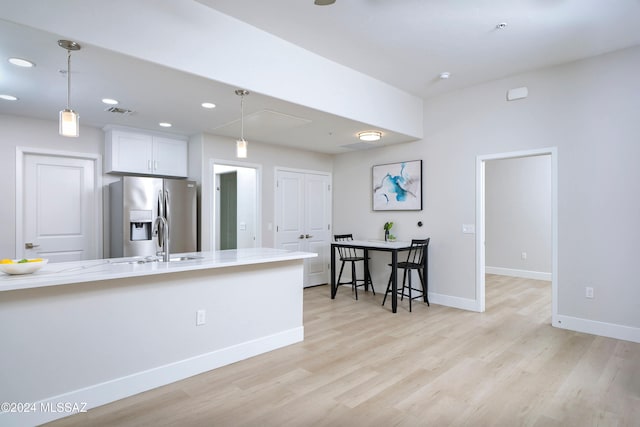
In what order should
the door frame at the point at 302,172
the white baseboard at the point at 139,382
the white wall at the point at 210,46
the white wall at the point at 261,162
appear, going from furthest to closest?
1. the door frame at the point at 302,172
2. the white wall at the point at 261,162
3. the white wall at the point at 210,46
4. the white baseboard at the point at 139,382

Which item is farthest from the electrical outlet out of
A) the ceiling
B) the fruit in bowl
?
the ceiling

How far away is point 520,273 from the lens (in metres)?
6.86

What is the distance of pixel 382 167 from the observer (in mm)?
5559

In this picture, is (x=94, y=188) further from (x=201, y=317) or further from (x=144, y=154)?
(x=201, y=317)

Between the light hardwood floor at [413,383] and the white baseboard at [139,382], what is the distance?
61 mm

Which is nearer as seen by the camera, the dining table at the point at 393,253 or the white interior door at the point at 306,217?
the dining table at the point at 393,253

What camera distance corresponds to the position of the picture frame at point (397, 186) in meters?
5.12

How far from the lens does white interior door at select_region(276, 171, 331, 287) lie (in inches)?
223

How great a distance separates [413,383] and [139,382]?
77.2 inches

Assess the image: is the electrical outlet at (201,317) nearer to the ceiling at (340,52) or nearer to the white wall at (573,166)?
the ceiling at (340,52)

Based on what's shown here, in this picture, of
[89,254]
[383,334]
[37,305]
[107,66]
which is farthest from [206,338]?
[89,254]

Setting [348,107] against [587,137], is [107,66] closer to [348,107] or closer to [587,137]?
[348,107]

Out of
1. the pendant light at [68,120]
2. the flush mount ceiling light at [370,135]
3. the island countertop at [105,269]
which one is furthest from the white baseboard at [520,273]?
the pendant light at [68,120]

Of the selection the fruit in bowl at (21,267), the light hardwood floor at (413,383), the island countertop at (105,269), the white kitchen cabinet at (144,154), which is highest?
the white kitchen cabinet at (144,154)
